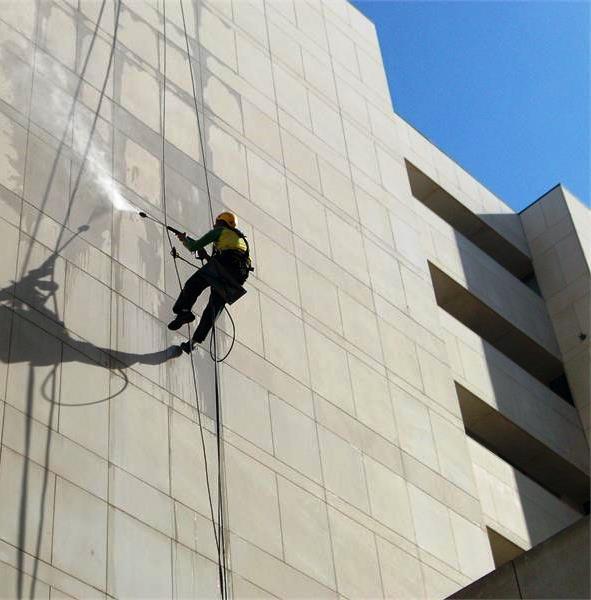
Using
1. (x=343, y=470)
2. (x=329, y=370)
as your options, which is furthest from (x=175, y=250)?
(x=343, y=470)

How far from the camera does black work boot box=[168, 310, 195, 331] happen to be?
14836mm

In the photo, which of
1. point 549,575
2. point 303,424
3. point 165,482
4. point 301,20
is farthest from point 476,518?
point 301,20

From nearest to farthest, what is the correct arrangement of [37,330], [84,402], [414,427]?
[84,402] → [37,330] → [414,427]

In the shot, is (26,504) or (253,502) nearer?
(26,504)

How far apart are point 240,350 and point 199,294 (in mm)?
1728

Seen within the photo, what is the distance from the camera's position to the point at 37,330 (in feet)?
44.2

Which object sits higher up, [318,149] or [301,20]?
[301,20]

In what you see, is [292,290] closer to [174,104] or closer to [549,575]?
[174,104]

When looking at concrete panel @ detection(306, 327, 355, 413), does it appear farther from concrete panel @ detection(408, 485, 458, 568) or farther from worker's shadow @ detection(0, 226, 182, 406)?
worker's shadow @ detection(0, 226, 182, 406)

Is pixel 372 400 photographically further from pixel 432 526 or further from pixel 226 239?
pixel 226 239

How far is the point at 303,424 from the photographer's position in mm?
Result: 16625

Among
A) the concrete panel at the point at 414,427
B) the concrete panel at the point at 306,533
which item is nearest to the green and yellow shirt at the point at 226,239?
the concrete panel at the point at 306,533

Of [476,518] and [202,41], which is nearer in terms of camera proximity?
[476,518]

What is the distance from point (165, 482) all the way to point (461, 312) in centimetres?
1566
